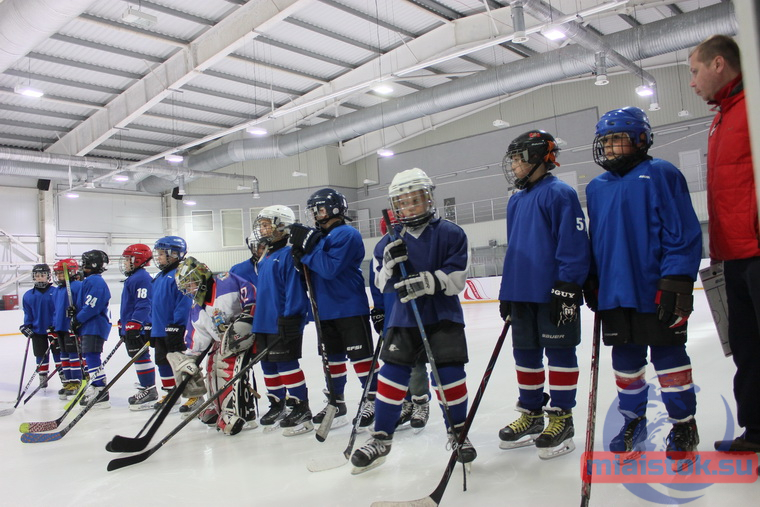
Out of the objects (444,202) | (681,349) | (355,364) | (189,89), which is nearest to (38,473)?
(355,364)

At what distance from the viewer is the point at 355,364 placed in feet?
10.9

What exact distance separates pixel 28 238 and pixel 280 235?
17.1 m

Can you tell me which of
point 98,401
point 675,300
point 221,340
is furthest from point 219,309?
point 675,300

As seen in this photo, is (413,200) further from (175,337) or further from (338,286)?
(175,337)

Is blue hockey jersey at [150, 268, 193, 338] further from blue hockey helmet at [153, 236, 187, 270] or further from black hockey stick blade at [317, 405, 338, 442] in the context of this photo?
black hockey stick blade at [317, 405, 338, 442]

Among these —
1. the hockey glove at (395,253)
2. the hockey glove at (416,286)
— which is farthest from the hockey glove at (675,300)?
the hockey glove at (395,253)

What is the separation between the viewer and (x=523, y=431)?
256 centimetres

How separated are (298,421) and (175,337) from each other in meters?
1.29

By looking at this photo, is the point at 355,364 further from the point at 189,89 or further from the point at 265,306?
the point at 189,89

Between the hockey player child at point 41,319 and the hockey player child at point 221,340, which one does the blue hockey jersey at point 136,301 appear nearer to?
the hockey player child at point 221,340

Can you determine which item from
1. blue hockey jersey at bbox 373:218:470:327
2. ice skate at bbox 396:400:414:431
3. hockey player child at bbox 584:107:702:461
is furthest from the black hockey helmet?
hockey player child at bbox 584:107:702:461

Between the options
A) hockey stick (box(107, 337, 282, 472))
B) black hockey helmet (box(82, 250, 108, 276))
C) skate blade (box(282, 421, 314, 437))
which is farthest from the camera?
black hockey helmet (box(82, 250, 108, 276))

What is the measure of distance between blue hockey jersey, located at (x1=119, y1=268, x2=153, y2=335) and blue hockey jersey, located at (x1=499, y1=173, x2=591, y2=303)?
128 inches

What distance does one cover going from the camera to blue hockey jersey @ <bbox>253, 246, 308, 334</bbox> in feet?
10.9
